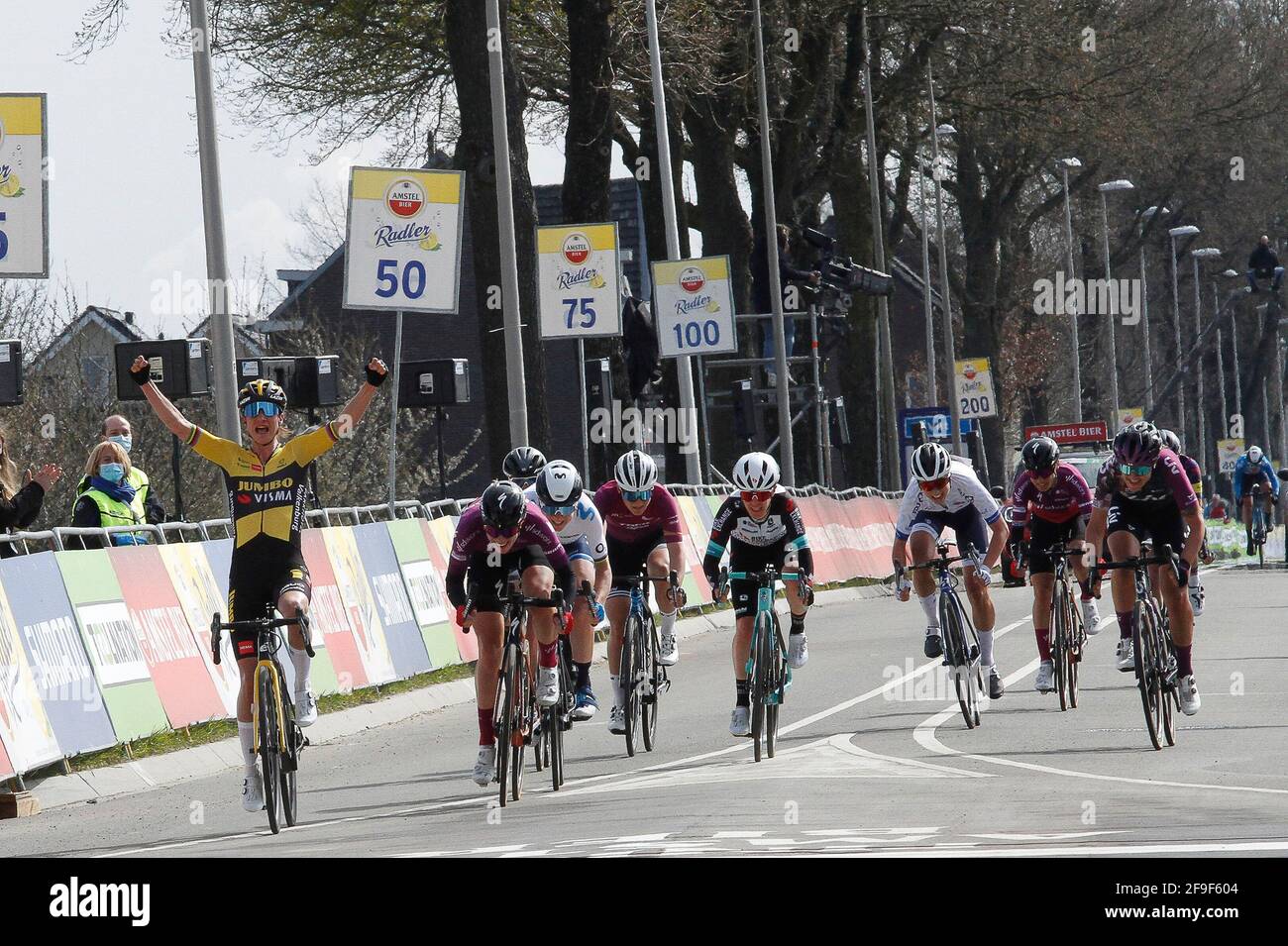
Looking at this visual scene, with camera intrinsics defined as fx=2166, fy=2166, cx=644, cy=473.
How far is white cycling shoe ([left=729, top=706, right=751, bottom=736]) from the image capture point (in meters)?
12.7

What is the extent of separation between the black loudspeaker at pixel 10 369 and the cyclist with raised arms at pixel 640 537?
418 cm

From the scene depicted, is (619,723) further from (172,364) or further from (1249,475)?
(1249,475)

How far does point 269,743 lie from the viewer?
10.4 metres

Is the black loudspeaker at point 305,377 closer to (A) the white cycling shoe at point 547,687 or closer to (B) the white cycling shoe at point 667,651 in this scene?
(B) the white cycling shoe at point 667,651

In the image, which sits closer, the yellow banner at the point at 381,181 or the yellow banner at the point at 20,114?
the yellow banner at the point at 20,114

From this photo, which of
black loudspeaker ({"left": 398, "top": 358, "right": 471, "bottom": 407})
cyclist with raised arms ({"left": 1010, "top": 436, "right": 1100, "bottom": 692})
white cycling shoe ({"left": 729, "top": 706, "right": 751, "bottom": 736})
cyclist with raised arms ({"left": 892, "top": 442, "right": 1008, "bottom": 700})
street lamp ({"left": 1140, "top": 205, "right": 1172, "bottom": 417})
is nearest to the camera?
white cycling shoe ({"left": 729, "top": 706, "right": 751, "bottom": 736})

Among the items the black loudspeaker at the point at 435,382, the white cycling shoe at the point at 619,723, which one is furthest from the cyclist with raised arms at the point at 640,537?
the black loudspeaker at the point at 435,382

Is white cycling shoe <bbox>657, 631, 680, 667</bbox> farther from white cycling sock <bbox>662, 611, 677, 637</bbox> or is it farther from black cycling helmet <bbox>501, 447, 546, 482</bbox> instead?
black cycling helmet <bbox>501, 447, 546, 482</bbox>

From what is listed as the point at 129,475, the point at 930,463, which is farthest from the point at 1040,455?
the point at 129,475

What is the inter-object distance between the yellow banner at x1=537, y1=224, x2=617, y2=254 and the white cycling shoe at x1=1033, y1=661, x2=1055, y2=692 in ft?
30.2

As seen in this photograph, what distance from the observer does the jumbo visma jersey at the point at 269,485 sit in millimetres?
10852

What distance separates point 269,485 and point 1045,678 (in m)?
6.62
